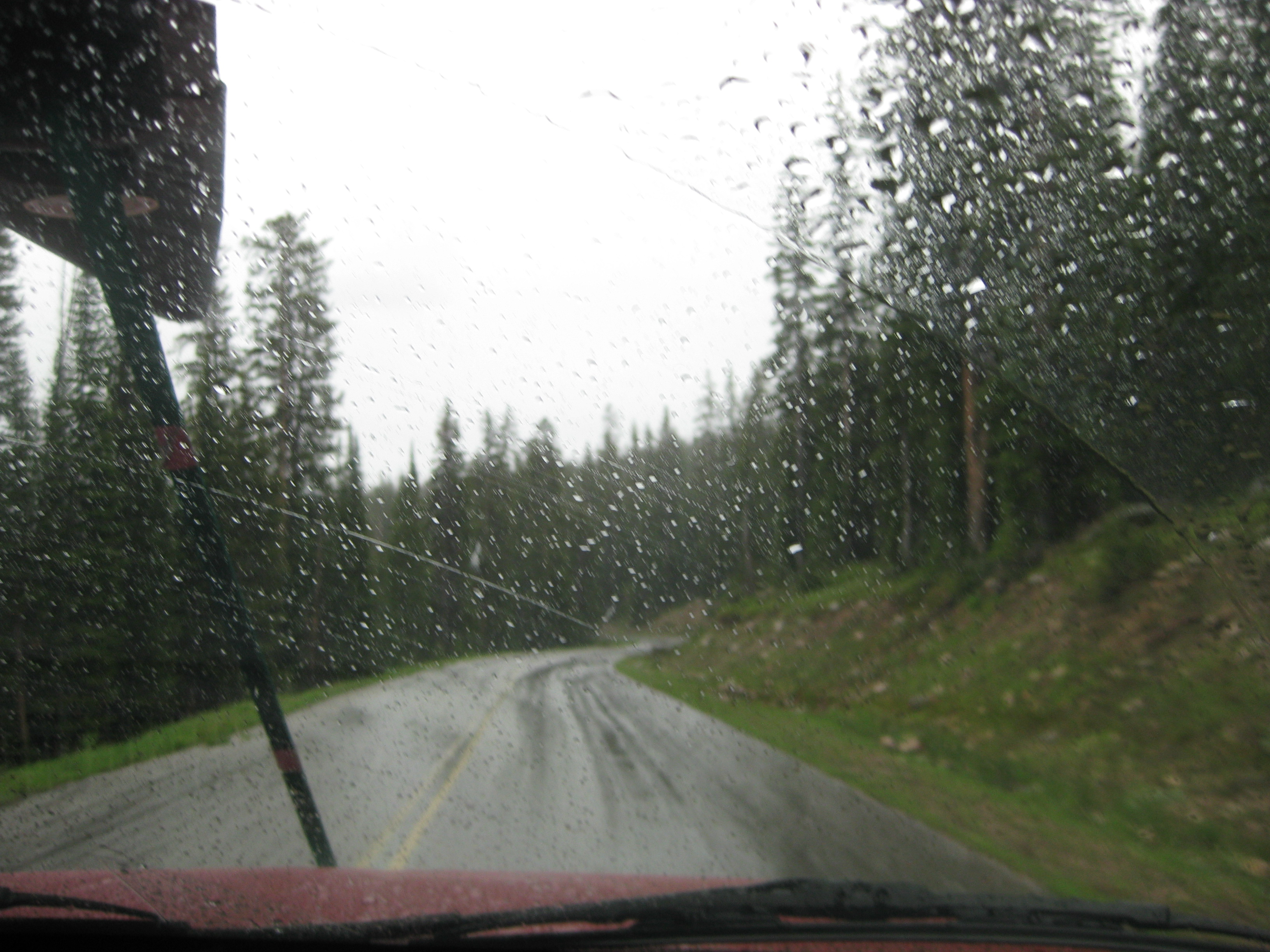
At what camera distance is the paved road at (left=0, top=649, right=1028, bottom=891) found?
15.9 ft

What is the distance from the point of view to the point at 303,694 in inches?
284

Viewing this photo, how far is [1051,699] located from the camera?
10086 millimetres

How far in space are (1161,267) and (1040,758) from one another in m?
5.99

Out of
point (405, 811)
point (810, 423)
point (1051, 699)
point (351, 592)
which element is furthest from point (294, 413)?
point (1051, 699)

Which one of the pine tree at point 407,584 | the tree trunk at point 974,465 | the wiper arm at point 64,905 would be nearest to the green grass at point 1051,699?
the tree trunk at point 974,465

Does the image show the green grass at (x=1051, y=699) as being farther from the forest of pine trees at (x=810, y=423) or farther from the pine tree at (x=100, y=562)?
the pine tree at (x=100, y=562)

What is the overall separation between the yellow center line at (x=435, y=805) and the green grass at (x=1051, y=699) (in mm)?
1992

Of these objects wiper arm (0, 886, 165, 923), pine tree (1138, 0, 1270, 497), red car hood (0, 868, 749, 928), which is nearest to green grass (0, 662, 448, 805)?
red car hood (0, 868, 749, 928)

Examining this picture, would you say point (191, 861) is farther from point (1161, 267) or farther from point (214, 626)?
point (1161, 267)

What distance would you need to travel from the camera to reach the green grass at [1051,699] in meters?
5.84

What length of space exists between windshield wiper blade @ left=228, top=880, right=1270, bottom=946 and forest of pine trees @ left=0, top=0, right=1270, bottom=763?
117 inches

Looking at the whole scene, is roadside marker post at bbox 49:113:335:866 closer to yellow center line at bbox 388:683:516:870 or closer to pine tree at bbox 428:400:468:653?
yellow center line at bbox 388:683:516:870

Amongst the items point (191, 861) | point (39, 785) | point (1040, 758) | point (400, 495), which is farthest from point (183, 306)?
point (1040, 758)

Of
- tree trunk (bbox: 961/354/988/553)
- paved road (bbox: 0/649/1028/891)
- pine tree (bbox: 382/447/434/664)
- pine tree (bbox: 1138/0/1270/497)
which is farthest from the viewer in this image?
tree trunk (bbox: 961/354/988/553)
